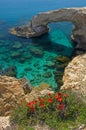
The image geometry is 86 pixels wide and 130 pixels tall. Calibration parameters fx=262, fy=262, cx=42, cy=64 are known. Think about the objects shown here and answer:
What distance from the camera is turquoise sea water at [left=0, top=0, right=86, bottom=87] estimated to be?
22.5 m

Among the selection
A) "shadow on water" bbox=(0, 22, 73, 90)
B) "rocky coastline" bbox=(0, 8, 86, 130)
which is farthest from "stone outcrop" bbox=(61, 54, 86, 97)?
"shadow on water" bbox=(0, 22, 73, 90)

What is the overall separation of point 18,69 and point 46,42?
8172 millimetres

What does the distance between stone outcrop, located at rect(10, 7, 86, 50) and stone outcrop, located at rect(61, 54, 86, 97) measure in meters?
4.44

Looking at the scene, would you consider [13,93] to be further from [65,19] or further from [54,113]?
[65,19]

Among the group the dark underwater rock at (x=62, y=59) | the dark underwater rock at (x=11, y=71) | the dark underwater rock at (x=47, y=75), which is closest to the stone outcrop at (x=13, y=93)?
the dark underwater rock at (x=47, y=75)

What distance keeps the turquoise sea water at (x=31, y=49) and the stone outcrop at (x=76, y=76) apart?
1.53 m

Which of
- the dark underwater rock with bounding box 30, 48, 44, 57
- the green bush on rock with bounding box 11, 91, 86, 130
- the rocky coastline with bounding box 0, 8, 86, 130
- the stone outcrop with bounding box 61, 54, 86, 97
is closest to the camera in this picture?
the green bush on rock with bounding box 11, 91, 86, 130

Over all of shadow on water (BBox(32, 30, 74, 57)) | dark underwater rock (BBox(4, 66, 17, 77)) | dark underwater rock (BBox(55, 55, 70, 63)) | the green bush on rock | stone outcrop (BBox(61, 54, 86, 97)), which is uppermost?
the green bush on rock

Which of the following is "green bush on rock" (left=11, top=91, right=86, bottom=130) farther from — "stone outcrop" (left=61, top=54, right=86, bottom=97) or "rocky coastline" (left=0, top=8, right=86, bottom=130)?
"stone outcrop" (left=61, top=54, right=86, bottom=97)

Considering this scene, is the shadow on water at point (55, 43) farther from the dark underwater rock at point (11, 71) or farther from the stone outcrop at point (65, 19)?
the dark underwater rock at point (11, 71)

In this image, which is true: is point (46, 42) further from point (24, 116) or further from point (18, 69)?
point (24, 116)

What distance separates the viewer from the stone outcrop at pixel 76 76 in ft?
54.4

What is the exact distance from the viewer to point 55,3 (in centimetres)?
4838

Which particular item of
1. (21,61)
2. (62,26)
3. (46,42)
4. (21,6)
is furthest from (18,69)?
(21,6)
